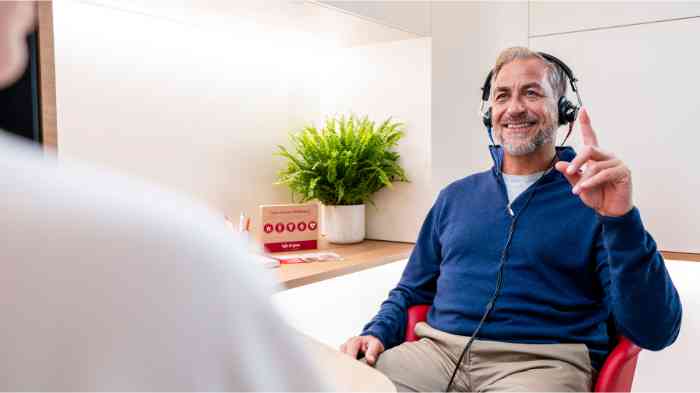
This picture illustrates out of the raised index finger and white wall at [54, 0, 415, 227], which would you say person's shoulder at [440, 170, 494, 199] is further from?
white wall at [54, 0, 415, 227]

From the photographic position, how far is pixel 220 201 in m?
2.66

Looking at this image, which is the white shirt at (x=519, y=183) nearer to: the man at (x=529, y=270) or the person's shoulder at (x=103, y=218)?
the man at (x=529, y=270)

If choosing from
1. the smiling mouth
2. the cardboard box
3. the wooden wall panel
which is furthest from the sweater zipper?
the wooden wall panel

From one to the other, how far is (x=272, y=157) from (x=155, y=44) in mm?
800

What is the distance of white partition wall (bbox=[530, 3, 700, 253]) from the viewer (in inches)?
94.7

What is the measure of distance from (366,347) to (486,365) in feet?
1.04

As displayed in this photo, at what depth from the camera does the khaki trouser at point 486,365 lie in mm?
1383

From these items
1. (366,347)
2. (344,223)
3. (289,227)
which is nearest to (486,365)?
(366,347)

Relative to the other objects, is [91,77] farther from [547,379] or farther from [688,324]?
[688,324]

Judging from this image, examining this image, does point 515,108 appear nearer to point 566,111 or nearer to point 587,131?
point 566,111

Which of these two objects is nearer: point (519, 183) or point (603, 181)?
point (603, 181)

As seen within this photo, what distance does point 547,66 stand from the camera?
1.74 metres

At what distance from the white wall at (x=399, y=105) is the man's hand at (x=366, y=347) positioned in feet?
4.01

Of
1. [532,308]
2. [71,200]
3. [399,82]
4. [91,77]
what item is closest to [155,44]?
[91,77]
